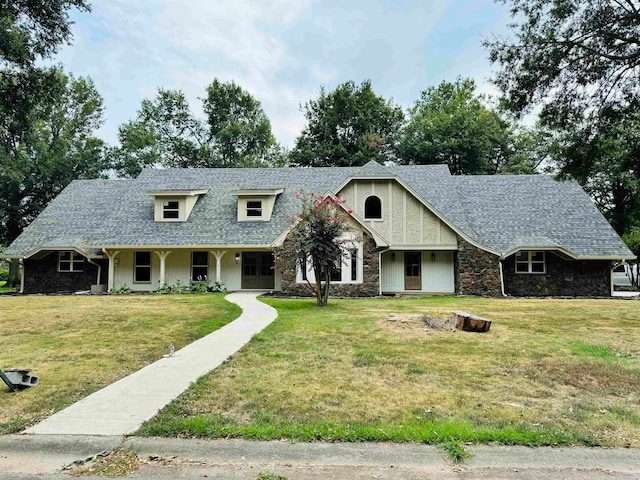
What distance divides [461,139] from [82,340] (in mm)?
30444

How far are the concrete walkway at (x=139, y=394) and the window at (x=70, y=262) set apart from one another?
50.3 feet

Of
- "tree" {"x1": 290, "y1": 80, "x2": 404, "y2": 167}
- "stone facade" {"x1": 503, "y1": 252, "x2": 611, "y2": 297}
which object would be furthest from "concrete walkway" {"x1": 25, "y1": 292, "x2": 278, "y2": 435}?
"tree" {"x1": 290, "y1": 80, "x2": 404, "y2": 167}

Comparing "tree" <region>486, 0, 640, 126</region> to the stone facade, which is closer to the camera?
"tree" <region>486, 0, 640, 126</region>

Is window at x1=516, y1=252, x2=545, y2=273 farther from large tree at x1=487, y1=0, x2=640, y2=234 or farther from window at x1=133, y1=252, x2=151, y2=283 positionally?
window at x1=133, y1=252, x2=151, y2=283

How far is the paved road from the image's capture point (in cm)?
321

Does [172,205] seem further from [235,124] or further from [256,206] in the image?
[235,124]

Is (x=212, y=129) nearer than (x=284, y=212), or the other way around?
(x=284, y=212)

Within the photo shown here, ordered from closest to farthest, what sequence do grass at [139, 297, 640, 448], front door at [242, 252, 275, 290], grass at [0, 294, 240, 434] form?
1. grass at [139, 297, 640, 448]
2. grass at [0, 294, 240, 434]
3. front door at [242, 252, 275, 290]

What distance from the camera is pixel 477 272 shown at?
720 inches

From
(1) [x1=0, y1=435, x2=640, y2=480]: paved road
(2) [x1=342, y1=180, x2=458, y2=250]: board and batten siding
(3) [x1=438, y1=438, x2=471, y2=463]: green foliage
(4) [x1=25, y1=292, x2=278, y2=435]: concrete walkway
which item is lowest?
(1) [x1=0, y1=435, x2=640, y2=480]: paved road

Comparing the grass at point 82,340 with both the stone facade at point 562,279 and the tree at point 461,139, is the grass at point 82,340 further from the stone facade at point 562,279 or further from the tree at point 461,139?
the tree at point 461,139

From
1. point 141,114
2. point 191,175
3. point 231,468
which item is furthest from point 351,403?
point 141,114

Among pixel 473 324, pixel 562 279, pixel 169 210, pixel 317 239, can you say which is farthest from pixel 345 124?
pixel 473 324

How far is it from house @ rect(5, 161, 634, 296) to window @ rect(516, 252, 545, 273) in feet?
0.15
